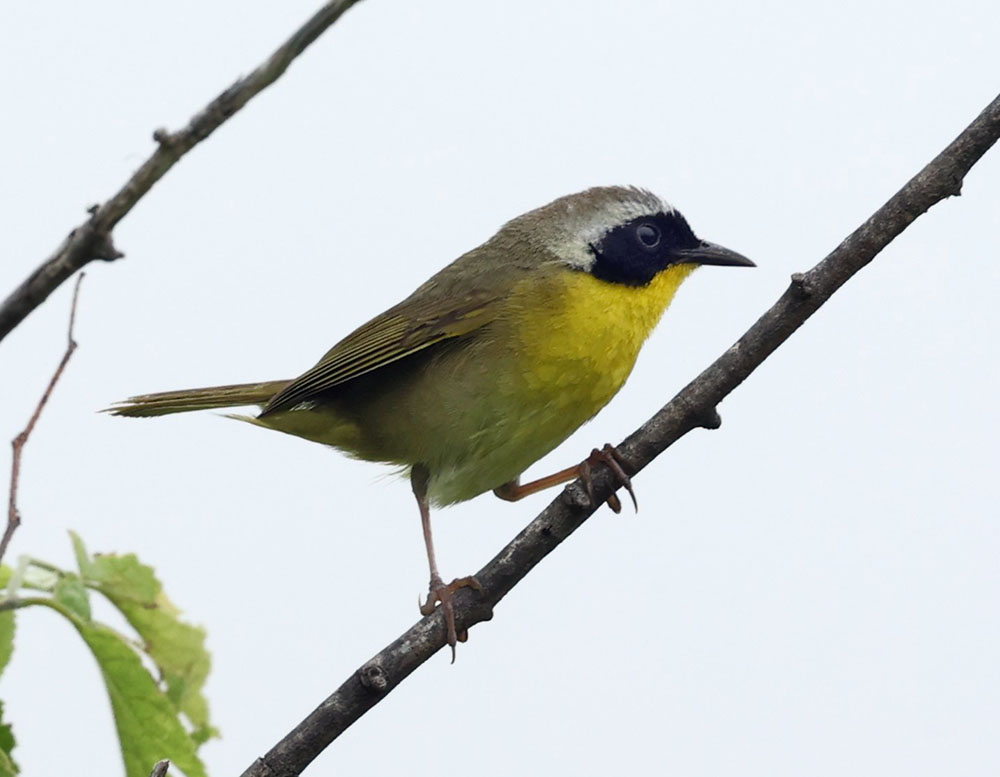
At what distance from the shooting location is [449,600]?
3.50m

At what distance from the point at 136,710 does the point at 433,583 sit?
1893 mm

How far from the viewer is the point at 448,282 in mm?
5047

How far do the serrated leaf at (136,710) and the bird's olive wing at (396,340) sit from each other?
7.56ft

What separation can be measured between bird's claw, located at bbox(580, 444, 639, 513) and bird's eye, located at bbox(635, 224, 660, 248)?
130 cm

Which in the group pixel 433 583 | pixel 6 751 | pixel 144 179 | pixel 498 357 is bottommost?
pixel 6 751

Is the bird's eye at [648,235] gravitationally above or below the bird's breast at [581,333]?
above

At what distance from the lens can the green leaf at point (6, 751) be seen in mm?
2213

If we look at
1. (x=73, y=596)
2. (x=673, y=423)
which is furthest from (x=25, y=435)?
(x=673, y=423)

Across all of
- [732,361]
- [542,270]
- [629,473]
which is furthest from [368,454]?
[732,361]

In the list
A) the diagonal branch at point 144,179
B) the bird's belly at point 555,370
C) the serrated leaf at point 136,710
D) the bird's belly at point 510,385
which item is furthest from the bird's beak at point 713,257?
the diagonal branch at point 144,179

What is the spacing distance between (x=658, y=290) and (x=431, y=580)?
134 centimetres

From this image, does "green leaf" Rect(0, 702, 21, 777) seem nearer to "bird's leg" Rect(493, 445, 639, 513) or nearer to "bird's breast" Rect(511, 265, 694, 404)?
"bird's leg" Rect(493, 445, 639, 513)

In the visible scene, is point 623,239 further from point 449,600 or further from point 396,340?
point 449,600

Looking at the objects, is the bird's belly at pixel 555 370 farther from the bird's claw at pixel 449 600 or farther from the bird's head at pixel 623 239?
the bird's claw at pixel 449 600
